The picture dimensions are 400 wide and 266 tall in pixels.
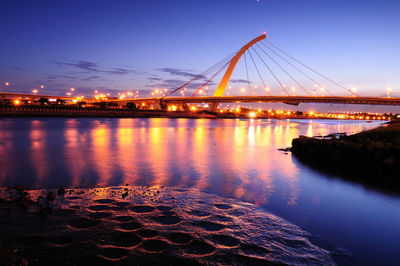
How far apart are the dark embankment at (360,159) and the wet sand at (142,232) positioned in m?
5.59

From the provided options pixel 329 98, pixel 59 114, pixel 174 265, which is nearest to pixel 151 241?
pixel 174 265

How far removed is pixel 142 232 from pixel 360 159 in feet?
35.4

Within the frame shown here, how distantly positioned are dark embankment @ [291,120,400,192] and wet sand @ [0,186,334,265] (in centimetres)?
559

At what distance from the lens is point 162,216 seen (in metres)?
4.88

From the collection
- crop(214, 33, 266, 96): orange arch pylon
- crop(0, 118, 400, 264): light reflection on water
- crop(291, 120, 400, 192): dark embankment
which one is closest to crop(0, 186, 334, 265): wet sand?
crop(0, 118, 400, 264): light reflection on water

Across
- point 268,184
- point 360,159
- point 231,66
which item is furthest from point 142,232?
point 231,66

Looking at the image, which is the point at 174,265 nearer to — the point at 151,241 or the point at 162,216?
the point at 151,241

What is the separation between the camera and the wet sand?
3488mm

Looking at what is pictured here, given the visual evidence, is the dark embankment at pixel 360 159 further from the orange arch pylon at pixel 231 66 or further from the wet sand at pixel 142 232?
the orange arch pylon at pixel 231 66

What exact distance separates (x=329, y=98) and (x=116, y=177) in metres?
54.8

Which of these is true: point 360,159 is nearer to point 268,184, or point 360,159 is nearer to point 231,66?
point 268,184

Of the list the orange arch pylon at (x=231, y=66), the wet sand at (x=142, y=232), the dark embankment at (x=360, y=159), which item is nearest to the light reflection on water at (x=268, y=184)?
the wet sand at (x=142, y=232)

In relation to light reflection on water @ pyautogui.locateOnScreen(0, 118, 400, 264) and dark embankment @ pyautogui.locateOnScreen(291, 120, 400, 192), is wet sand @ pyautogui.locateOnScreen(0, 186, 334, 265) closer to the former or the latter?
light reflection on water @ pyautogui.locateOnScreen(0, 118, 400, 264)

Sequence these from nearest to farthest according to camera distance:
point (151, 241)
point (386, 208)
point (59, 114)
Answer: point (151, 241) → point (386, 208) → point (59, 114)
